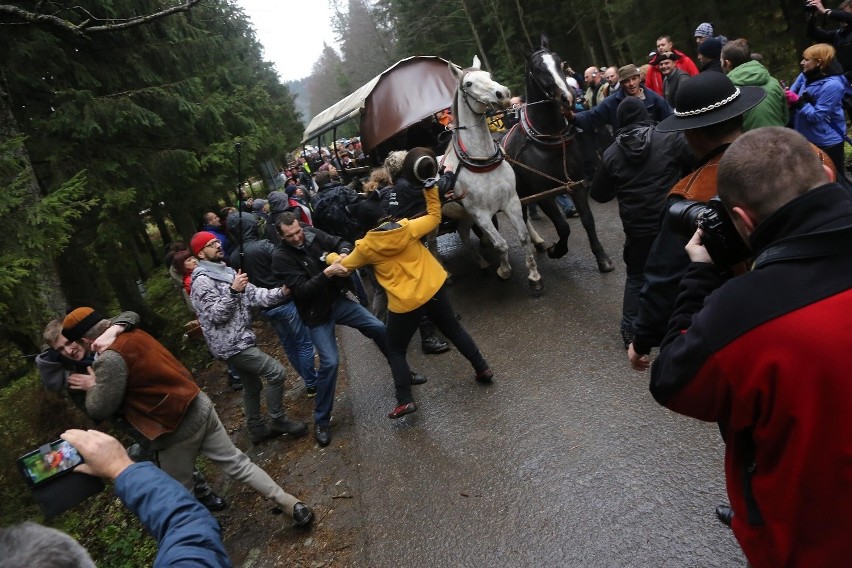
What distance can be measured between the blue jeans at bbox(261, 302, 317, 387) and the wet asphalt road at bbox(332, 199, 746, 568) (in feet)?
2.02

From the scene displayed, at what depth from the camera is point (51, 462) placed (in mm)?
2018

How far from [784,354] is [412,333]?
3.55 meters

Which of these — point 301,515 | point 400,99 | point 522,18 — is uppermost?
point 522,18

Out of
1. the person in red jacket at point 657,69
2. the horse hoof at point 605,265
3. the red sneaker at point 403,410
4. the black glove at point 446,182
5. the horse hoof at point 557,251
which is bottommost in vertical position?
the red sneaker at point 403,410

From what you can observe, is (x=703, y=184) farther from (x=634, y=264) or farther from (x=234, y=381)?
(x=234, y=381)

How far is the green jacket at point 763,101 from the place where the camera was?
4293mm

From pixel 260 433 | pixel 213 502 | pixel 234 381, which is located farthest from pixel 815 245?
pixel 234 381

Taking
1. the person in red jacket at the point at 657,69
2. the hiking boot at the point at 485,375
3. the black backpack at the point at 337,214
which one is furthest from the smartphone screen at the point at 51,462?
the person in red jacket at the point at 657,69

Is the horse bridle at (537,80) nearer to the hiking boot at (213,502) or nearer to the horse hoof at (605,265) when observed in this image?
the horse hoof at (605,265)

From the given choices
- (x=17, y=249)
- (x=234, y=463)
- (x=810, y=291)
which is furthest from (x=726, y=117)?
(x=17, y=249)

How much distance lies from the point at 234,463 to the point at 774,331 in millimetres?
3578

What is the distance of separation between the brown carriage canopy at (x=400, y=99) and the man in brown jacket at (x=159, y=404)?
552 cm

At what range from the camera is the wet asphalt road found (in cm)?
291

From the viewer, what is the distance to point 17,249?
13.4 ft
